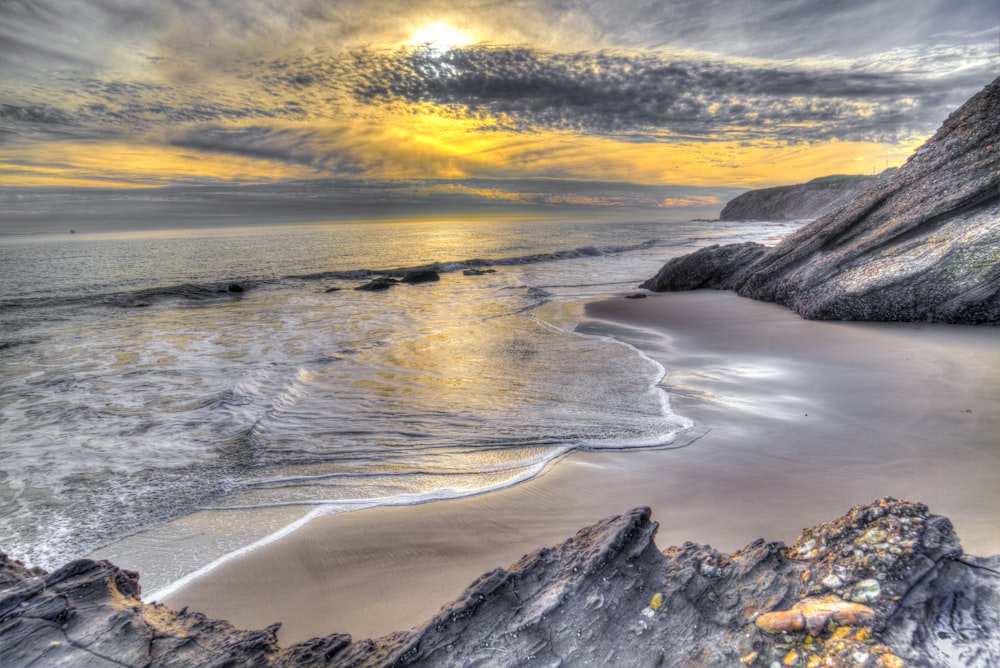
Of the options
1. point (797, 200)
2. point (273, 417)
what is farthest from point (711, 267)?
point (797, 200)

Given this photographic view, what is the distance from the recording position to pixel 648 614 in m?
1.91

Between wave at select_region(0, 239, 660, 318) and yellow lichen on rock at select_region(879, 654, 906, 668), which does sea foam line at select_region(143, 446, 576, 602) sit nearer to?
yellow lichen on rock at select_region(879, 654, 906, 668)

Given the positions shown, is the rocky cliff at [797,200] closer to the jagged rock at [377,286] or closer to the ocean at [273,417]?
the jagged rock at [377,286]

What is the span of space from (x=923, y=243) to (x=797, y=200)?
382 ft

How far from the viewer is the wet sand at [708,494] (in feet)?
9.89

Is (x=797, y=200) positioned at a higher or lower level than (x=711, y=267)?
higher

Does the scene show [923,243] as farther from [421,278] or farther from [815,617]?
[421,278]

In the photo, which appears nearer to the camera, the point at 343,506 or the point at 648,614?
the point at 648,614

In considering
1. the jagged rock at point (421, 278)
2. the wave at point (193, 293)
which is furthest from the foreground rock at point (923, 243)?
the wave at point (193, 293)

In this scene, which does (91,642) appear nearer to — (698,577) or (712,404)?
(698,577)

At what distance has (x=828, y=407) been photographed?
5.38m

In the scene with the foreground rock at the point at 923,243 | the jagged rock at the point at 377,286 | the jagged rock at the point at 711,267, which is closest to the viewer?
the foreground rock at the point at 923,243

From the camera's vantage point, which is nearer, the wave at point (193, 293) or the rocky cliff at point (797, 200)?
Answer: the wave at point (193, 293)

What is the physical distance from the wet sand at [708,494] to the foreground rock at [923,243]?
205 centimetres
